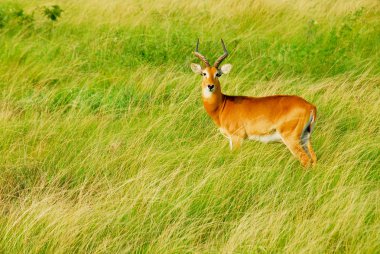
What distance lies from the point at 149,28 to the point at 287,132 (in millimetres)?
4590

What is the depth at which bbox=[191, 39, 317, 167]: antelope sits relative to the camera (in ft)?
16.8

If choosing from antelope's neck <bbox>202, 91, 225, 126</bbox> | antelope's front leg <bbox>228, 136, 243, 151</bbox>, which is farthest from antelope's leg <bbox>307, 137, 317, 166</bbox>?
antelope's neck <bbox>202, 91, 225, 126</bbox>

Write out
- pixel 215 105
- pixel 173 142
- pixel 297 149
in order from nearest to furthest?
pixel 297 149 → pixel 173 142 → pixel 215 105

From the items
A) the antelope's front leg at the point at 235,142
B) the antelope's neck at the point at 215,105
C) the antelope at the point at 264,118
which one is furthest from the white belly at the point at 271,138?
the antelope's neck at the point at 215,105

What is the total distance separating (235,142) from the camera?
5402 mm

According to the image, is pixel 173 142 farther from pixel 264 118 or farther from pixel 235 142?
pixel 264 118

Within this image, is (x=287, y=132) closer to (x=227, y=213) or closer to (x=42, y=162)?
(x=227, y=213)

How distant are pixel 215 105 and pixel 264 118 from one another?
0.57m

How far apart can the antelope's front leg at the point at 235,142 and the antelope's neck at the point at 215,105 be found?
0.33m

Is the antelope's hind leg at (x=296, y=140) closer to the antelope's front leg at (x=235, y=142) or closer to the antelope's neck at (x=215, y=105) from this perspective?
A: the antelope's front leg at (x=235, y=142)

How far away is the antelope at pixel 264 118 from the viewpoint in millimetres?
5109

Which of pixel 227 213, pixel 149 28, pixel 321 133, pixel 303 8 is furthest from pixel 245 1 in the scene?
pixel 227 213

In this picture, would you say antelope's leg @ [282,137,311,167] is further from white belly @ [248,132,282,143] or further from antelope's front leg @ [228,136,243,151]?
antelope's front leg @ [228,136,243,151]

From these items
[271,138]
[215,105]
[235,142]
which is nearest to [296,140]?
[271,138]
